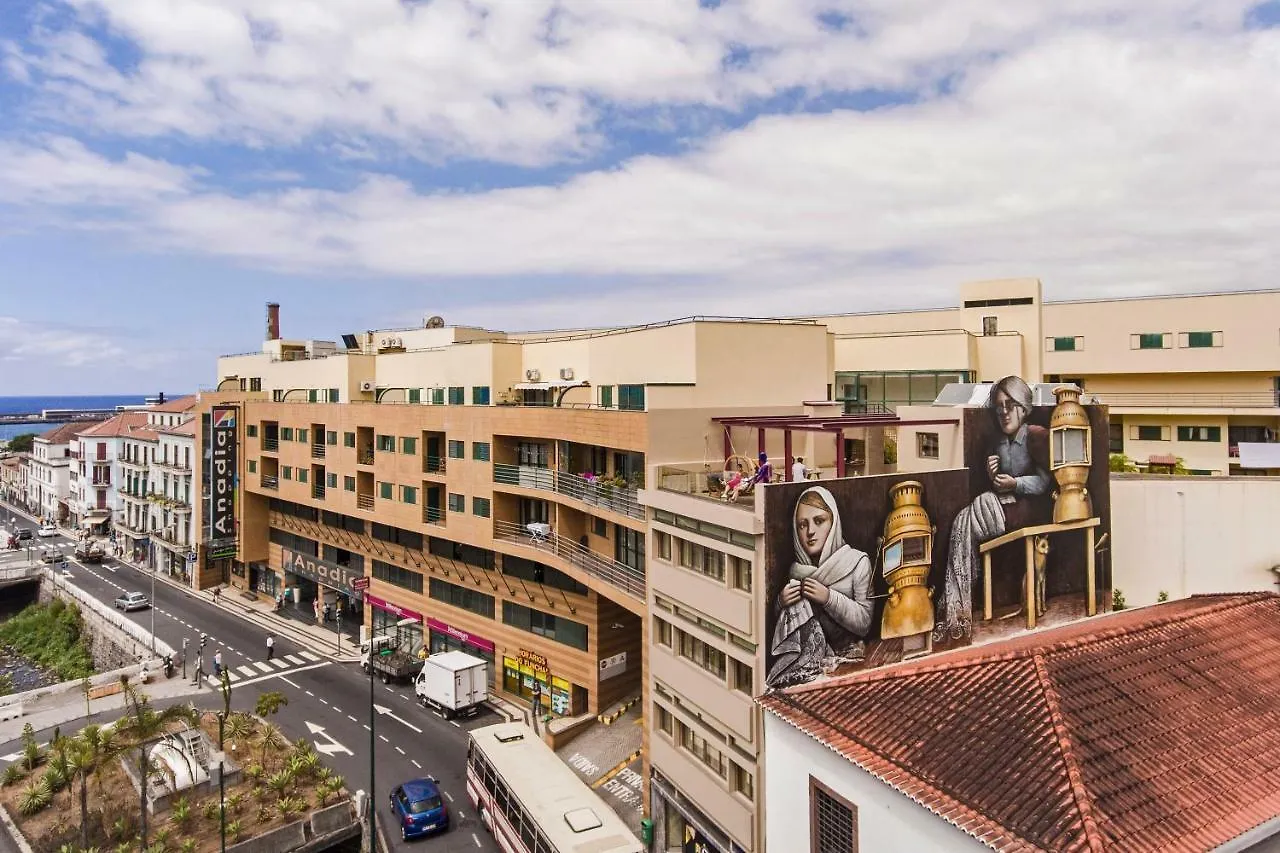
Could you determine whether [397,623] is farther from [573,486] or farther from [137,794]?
[573,486]

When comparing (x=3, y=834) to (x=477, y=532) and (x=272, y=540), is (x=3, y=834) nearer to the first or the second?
(x=477, y=532)

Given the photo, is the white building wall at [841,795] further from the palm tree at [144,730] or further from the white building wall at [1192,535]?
the palm tree at [144,730]

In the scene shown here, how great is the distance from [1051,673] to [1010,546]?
10.1 meters

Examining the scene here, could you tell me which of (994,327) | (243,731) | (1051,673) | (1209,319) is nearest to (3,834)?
(243,731)

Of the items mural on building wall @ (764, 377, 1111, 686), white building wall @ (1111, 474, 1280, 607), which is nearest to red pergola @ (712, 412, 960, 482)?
mural on building wall @ (764, 377, 1111, 686)

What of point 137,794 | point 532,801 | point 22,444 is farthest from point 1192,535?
point 22,444

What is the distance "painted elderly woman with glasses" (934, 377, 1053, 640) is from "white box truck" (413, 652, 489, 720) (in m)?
Result: 23.6

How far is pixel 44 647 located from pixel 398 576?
34345mm

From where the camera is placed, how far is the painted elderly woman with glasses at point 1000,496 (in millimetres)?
26203

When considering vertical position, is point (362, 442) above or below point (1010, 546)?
above

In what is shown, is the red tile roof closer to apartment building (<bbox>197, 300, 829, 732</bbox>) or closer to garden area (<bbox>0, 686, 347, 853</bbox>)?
apartment building (<bbox>197, 300, 829, 732</bbox>)

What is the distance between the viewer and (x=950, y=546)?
85.3 feet

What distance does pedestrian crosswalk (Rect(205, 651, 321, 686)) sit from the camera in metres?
45.4

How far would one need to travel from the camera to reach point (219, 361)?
72.6 meters
